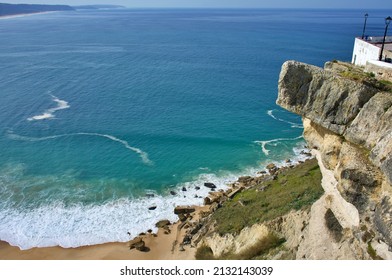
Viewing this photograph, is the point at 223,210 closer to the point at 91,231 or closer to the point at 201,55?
the point at 91,231

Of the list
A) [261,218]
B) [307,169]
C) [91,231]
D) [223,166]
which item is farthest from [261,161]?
[91,231]

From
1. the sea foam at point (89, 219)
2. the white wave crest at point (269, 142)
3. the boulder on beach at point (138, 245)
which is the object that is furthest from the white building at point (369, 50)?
the boulder on beach at point (138, 245)

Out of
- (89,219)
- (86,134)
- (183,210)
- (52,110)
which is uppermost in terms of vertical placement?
(52,110)

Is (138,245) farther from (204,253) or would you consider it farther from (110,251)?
(204,253)

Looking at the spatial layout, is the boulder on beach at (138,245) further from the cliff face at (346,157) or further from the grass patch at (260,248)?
the cliff face at (346,157)

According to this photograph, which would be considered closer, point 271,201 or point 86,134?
point 271,201

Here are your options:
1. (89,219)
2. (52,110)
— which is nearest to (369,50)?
(89,219)

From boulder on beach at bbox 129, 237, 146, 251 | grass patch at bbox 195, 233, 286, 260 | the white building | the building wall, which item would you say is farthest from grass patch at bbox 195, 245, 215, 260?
the building wall
